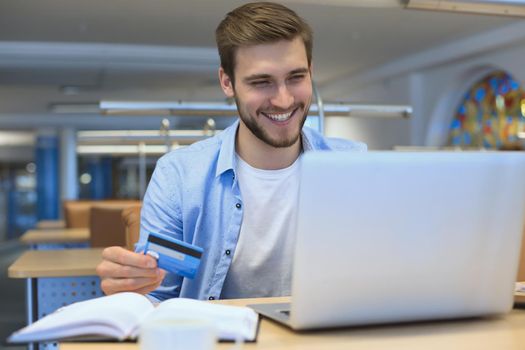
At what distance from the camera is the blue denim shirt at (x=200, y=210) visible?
1718mm

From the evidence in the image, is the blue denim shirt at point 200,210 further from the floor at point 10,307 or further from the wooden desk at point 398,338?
the floor at point 10,307

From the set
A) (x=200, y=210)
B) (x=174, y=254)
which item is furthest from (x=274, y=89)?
(x=174, y=254)

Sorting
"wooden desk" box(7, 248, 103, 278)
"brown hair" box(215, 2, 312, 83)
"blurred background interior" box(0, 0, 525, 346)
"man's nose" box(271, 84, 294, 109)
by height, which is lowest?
"wooden desk" box(7, 248, 103, 278)

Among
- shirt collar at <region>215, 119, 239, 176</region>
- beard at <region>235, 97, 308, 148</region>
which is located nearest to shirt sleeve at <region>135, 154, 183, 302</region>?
shirt collar at <region>215, 119, 239, 176</region>

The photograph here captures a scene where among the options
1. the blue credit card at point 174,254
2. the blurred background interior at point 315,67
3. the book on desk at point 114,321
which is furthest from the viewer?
the blurred background interior at point 315,67

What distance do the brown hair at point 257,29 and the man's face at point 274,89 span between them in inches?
0.7

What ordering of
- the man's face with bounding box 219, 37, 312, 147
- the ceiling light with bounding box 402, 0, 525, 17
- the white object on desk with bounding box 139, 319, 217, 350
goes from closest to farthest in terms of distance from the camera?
the white object on desk with bounding box 139, 319, 217, 350
the man's face with bounding box 219, 37, 312, 147
the ceiling light with bounding box 402, 0, 525, 17

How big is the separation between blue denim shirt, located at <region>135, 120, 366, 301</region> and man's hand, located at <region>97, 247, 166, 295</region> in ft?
1.10

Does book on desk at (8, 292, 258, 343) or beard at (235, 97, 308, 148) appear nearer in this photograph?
book on desk at (8, 292, 258, 343)

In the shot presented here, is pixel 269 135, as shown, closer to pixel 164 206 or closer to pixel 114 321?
pixel 164 206

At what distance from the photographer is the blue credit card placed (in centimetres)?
123

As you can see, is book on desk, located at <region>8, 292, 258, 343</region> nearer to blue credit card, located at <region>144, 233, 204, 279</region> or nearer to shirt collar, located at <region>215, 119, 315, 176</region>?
blue credit card, located at <region>144, 233, 204, 279</region>

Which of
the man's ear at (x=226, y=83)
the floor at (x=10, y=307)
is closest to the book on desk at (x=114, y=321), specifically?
the man's ear at (x=226, y=83)

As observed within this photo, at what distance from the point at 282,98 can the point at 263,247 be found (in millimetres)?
354
